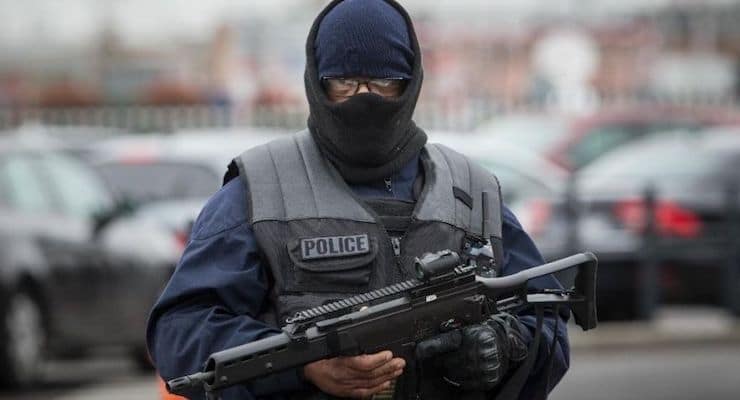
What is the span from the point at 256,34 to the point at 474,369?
4008 centimetres

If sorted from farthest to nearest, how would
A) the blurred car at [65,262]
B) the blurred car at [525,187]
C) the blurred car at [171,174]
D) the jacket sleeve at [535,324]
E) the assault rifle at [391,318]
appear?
1. the blurred car at [525,187]
2. the blurred car at [171,174]
3. the blurred car at [65,262]
4. the jacket sleeve at [535,324]
5. the assault rifle at [391,318]

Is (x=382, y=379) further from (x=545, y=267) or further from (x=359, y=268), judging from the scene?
(x=545, y=267)

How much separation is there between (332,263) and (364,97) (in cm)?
35

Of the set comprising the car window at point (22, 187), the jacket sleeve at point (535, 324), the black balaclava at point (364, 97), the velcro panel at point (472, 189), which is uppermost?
the black balaclava at point (364, 97)

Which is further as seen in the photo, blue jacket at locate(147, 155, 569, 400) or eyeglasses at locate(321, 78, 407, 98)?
Answer: eyeglasses at locate(321, 78, 407, 98)

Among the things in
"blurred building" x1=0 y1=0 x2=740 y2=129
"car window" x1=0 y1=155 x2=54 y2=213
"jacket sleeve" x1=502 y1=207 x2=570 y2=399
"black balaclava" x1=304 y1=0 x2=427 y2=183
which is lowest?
"blurred building" x1=0 y1=0 x2=740 y2=129

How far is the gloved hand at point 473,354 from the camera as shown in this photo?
3.36 metres

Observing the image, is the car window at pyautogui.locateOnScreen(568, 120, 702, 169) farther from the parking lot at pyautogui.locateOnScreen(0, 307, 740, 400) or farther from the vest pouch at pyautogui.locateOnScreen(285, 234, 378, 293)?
the vest pouch at pyautogui.locateOnScreen(285, 234, 378, 293)

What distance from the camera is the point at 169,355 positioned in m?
3.39

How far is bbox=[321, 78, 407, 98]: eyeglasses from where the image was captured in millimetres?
3447

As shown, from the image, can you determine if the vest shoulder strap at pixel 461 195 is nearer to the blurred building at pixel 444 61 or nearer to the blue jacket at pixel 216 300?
the blue jacket at pixel 216 300

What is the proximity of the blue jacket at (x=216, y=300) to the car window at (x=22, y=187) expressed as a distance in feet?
22.8

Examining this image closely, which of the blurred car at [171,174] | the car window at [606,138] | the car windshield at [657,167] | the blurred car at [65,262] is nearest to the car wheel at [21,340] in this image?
the blurred car at [65,262]

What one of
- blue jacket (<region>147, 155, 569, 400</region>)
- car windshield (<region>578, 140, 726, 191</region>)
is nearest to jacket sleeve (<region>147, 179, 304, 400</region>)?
blue jacket (<region>147, 155, 569, 400</region>)
